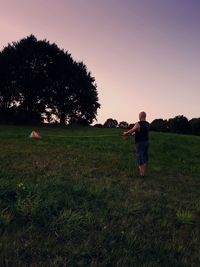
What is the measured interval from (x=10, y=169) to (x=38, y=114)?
1638 inches

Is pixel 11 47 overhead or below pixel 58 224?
overhead

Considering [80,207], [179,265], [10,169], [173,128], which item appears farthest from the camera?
[173,128]

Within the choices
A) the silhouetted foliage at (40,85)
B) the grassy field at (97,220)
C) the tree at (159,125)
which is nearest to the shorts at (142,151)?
the grassy field at (97,220)

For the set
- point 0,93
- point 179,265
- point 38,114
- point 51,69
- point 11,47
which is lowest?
point 179,265

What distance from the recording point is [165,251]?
19.0 feet

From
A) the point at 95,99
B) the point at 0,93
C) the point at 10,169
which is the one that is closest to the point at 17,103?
the point at 0,93

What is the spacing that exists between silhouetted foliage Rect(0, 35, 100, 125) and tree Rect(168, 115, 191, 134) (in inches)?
1397

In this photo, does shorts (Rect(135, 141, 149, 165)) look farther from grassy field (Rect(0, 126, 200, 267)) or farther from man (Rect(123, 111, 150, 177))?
grassy field (Rect(0, 126, 200, 267))

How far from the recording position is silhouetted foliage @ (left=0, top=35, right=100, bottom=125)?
5188cm

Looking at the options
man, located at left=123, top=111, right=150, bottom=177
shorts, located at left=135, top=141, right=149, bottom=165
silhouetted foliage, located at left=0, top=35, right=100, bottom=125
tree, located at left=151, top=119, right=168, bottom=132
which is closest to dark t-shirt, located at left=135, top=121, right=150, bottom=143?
man, located at left=123, top=111, right=150, bottom=177

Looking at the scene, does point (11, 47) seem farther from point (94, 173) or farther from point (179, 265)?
point (179, 265)

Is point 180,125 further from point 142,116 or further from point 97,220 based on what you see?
point 97,220

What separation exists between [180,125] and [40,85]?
148 ft

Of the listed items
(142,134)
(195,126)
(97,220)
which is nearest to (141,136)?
(142,134)
